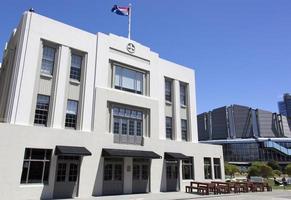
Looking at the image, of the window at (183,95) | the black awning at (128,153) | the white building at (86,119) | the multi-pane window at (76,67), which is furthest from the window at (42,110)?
the window at (183,95)

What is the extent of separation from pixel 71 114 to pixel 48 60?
15.8 feet

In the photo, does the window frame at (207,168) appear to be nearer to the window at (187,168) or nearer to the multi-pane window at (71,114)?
the window at (187,168)

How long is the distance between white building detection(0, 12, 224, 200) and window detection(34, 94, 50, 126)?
7 centimetres

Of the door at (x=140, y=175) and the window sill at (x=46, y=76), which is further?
the door at (x=140, y=175)

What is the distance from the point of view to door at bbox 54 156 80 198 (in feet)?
62.5

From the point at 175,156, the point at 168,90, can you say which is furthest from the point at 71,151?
the point at 168,90

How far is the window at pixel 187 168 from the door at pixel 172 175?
3.96 feet

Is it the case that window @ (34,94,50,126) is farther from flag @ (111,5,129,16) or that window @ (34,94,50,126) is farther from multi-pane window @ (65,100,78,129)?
flag @ (111,5,129,16)

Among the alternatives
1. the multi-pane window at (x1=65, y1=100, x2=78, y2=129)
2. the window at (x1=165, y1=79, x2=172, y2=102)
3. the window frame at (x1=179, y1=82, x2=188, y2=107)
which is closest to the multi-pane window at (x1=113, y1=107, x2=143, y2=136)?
the multi-pane window at (x1=65, y1=100, x2=78, y2=129)

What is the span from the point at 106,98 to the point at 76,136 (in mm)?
4413

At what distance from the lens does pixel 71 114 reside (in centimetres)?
2136

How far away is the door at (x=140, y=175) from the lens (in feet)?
77.2

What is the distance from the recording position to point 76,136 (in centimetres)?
2030

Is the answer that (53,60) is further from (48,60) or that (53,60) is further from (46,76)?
(46,76)
